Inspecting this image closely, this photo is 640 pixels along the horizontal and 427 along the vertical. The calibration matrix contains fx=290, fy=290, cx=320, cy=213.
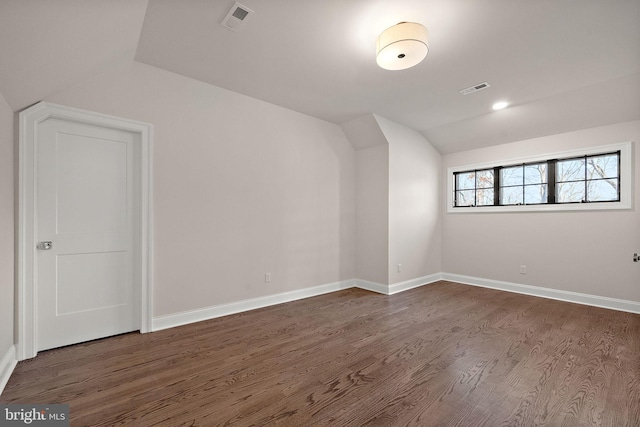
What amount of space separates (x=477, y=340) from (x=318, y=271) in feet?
7.43

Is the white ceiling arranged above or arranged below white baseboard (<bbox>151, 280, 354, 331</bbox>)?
above

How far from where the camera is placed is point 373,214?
4.70 metres

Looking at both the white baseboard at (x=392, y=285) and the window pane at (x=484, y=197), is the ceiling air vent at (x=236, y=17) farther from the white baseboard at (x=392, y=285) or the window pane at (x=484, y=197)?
the window pane at (x=484, y=197)

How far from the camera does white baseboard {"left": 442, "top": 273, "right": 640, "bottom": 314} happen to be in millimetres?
3648

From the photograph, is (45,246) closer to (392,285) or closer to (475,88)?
(392,285)

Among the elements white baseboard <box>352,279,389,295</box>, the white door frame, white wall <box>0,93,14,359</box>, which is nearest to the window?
white baseboard <box>352,279,389,295</box>

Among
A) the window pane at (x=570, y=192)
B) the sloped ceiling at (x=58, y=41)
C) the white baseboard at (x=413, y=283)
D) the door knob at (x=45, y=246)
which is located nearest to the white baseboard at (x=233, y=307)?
the white baseboard at (x=413, y=283)

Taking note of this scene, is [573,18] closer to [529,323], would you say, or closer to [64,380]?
[529,323]

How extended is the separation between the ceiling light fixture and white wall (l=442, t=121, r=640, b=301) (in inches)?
130

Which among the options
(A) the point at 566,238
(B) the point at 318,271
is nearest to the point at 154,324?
(B) the point at 318,271

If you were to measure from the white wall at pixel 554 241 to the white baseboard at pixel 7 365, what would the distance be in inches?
225

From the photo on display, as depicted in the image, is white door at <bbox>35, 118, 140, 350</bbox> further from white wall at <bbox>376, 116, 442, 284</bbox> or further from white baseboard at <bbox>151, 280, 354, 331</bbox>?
white wall at <bbox>376, 116, 442, 284</bbox>

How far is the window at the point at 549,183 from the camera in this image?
3803 mm

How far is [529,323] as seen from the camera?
3.22 metres
